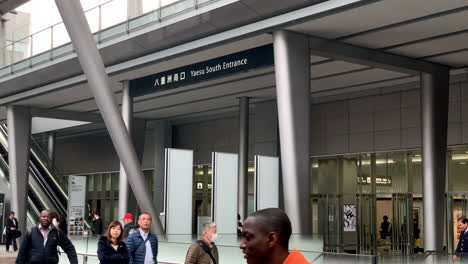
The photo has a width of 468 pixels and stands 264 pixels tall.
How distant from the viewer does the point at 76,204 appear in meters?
27.0

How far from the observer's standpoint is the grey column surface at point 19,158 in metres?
27.4

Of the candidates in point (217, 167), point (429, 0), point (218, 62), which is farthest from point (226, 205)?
point (429, 0)

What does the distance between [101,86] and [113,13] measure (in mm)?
2737

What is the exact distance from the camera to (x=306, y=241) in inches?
603

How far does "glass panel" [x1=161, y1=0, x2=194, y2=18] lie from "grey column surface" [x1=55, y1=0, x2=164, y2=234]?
1.96 m

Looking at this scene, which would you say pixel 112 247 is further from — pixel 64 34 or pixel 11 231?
pixel 11 231

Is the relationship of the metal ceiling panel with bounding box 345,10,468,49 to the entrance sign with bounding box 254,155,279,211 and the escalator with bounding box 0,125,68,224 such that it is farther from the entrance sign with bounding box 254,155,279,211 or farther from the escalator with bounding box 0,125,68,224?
the escalator with bounding box 0,125,68,224

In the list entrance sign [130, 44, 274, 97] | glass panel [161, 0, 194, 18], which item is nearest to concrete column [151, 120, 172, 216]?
entrance sign [130, 44, 274, 97]

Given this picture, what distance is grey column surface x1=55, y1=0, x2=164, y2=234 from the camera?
17609 millimetres

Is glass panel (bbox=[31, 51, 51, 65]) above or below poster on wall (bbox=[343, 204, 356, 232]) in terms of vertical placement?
above

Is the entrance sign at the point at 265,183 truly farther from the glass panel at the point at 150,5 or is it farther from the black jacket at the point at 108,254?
the black jacket at the point at 108,254

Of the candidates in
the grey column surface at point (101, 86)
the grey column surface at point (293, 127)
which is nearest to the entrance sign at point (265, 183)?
the grey column surface at point (101, 86)

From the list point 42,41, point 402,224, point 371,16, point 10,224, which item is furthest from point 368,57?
point 10,224

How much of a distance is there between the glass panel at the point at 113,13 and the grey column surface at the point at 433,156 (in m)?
8.07
